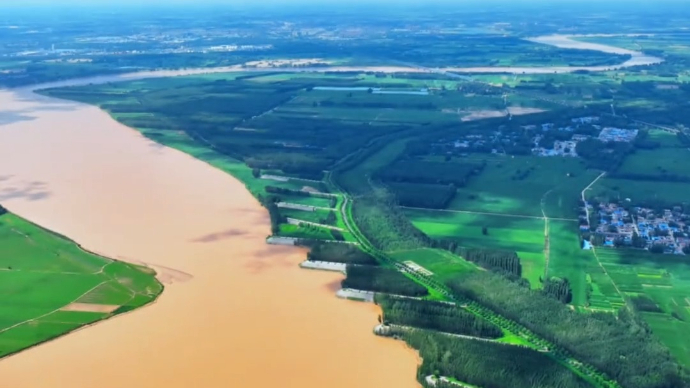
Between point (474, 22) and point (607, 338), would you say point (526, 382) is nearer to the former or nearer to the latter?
point (607, 338)

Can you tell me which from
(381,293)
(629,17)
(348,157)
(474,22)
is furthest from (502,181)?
(629,17)

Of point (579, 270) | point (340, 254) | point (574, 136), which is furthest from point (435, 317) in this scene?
point (574, 136)

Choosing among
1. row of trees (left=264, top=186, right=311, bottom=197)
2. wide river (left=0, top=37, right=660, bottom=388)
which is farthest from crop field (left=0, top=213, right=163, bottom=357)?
row of trees (left=264, top=186, right=311, bottom=197)

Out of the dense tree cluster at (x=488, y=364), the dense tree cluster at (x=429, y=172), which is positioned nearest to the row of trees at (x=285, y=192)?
the dense tree cluster at (x=429, y=172)

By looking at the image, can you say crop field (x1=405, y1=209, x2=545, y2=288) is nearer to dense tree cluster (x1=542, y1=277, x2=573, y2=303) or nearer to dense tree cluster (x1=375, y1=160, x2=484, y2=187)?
dense tree cluster (x1=542, y1=277, x2=573, y2=303)

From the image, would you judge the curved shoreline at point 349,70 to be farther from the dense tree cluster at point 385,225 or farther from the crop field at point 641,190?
the dense tree cluster at point 385,225

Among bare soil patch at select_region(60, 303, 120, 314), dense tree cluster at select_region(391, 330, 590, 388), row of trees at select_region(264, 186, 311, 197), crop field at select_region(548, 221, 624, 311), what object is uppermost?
row of trees at select_region(264, 186, 311, 197)

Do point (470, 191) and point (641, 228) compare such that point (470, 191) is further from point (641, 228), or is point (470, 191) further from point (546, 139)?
point (546, 139)
